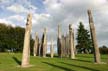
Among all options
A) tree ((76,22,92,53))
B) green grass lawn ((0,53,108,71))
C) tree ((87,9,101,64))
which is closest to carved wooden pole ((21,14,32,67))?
green grass lawn ((0,53,108,71))

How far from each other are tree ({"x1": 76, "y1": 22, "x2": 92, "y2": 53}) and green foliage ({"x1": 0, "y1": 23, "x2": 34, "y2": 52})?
17950mm

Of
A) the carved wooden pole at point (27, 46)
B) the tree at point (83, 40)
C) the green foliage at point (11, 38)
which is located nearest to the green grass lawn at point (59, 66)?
the carved wooden pole at point (27, 46)

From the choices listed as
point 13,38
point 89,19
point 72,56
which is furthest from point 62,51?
point 13,38

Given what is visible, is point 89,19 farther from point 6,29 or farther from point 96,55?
point 6,29

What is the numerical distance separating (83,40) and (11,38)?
22020 mm

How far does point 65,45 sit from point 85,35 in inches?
1378

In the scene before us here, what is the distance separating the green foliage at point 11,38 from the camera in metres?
71.8

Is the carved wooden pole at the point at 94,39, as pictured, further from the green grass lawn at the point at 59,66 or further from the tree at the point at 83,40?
the tree at the point at 83,40

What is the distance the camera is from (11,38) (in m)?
76.6

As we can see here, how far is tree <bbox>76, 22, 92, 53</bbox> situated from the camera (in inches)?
3091

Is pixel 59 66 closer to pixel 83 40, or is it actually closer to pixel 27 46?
pixel 27 46

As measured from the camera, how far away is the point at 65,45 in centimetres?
4806

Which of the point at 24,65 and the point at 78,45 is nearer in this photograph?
the point at 24,65

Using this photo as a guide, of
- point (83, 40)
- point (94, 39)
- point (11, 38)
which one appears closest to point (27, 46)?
point (94, 39)
